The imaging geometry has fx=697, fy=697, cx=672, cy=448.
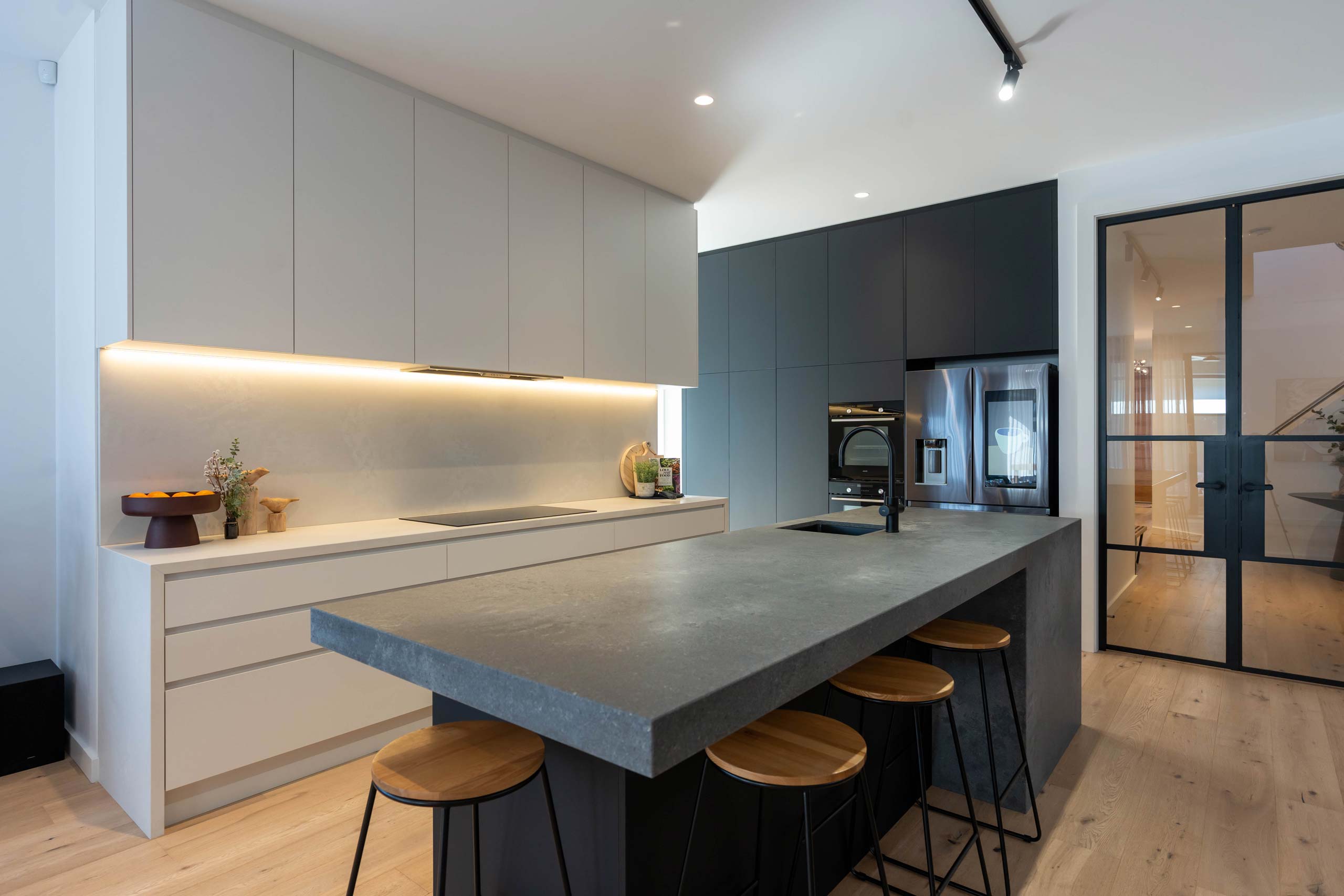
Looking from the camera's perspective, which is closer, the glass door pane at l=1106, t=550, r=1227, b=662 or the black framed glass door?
the black framed glass door

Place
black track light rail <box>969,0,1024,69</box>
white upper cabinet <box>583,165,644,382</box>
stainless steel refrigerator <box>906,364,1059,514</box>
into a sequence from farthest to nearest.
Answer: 1. stainless steel refrigerator <box>906,364,1059,514</box>
2. white upper cabinet <box>583,165,644,382</box>
3. black track light rail <box>969,0,1024,69</box>

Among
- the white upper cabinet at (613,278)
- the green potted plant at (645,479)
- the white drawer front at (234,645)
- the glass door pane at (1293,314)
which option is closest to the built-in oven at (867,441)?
the green potted plant at (645,479)

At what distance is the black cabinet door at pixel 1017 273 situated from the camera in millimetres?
4066

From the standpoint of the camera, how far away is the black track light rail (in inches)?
91.4

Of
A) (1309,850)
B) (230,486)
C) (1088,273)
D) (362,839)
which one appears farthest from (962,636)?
(1088,273)

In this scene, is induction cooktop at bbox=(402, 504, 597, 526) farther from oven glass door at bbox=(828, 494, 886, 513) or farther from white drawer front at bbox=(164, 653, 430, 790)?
oven glass door at bbox=(828, 494, 886, 513)

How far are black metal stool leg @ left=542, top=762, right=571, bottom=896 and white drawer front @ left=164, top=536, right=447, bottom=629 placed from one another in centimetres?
148

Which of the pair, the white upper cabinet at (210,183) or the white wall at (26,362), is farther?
the white wall at (26,362)

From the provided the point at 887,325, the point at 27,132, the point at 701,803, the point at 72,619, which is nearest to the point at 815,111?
the point at 887,325

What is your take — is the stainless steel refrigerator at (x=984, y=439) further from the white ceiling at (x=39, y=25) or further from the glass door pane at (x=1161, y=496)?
the white ceiling at (x=39, y=25)

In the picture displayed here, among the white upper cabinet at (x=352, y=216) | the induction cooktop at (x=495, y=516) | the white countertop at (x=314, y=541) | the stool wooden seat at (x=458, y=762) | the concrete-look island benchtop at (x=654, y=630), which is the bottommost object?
the stool wooden seat at (x=458, y=762)

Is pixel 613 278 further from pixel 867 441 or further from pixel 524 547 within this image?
pixel 867 441

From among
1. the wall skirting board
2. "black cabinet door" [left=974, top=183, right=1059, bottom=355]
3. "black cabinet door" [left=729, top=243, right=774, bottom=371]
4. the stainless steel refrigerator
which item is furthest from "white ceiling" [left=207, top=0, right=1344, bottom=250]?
the wall skirting board

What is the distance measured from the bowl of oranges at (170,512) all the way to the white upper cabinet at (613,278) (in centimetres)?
186
